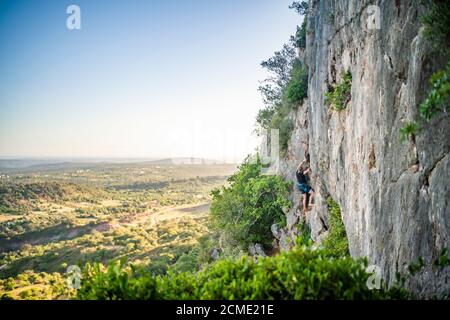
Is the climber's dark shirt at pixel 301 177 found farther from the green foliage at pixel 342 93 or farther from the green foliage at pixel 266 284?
the green foliage at pixel 266 284

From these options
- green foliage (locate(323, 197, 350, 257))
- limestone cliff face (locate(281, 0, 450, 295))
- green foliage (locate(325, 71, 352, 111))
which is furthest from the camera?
green foliage (locate(323, 197, 350, 257))

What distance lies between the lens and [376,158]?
807cm

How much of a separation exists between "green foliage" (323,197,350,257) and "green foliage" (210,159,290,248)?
7875 millimetres

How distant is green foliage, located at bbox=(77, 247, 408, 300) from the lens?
407cm

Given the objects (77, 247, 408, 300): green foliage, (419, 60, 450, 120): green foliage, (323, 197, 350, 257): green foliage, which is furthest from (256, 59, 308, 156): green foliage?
(77, 247, 408, 300): green foliage

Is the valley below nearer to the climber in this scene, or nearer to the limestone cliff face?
the climber

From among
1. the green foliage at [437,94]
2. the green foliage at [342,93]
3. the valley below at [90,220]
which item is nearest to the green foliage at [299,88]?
the green foliage at [342,93]

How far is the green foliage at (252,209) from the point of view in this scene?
24309 mm

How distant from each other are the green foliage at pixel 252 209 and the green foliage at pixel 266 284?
18.3m

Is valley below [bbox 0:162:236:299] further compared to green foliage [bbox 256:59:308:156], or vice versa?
A: valley below [bbox 0:162:236:299]

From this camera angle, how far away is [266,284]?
4.30m

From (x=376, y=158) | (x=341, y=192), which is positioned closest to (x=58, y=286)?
(x=376, y=158)

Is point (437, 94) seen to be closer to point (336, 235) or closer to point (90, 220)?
point (336, 235)

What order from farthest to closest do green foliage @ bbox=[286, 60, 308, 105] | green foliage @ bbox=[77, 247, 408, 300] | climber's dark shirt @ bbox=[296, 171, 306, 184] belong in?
green foliage @ bbox=[286, 60, 308, 105], climber's dark shirt @ bbox=[296, 171, 306, 184], green foliage @ bbox=[77, 247, 408, 300]
